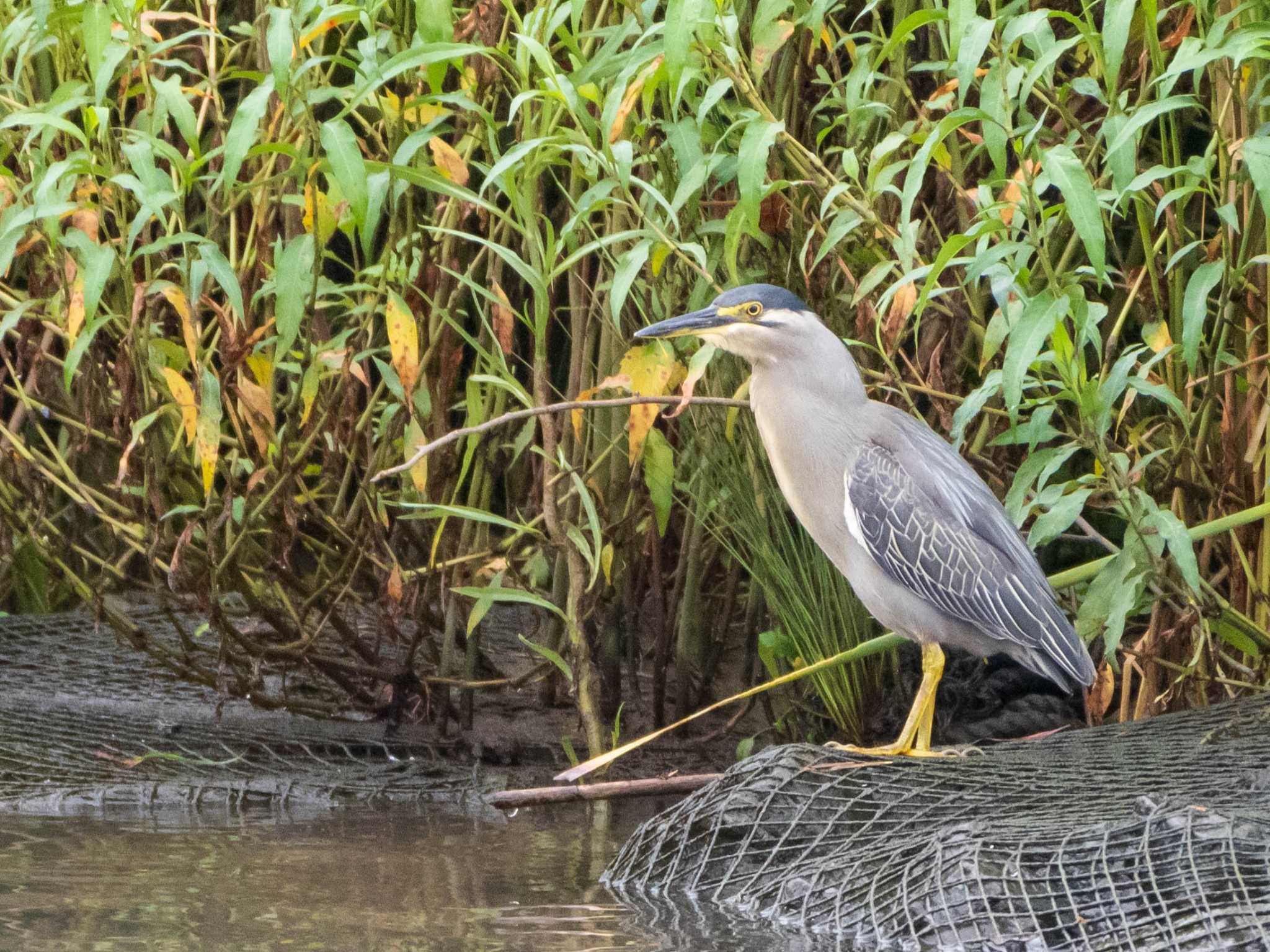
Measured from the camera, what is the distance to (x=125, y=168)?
136 inches

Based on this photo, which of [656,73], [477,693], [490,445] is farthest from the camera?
[477,693]

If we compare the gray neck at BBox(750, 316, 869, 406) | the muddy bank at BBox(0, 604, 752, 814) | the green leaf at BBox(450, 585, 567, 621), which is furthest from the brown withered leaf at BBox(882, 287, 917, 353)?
the muddy bank at BBox(0, 604, 752, 814)

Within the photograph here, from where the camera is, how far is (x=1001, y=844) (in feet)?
8.45

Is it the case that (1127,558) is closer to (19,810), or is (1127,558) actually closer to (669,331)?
(669,331)

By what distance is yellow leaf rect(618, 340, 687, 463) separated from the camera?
133 inches

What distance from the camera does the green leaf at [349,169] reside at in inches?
118

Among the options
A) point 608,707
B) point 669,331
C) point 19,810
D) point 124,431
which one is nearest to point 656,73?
point 669,331

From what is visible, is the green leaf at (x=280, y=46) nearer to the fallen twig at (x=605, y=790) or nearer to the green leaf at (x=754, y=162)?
the green leaf at (x=754, y=162)

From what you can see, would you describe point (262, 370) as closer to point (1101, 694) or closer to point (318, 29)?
point (318, 29)

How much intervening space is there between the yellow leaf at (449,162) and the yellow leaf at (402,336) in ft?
0.99

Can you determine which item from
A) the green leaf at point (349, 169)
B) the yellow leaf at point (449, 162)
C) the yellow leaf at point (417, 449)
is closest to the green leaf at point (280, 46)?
the green leaf at point (349, 169)

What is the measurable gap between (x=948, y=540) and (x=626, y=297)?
1005 mm

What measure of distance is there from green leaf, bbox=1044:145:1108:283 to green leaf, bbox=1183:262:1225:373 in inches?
14.0

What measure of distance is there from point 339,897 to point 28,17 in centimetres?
189
